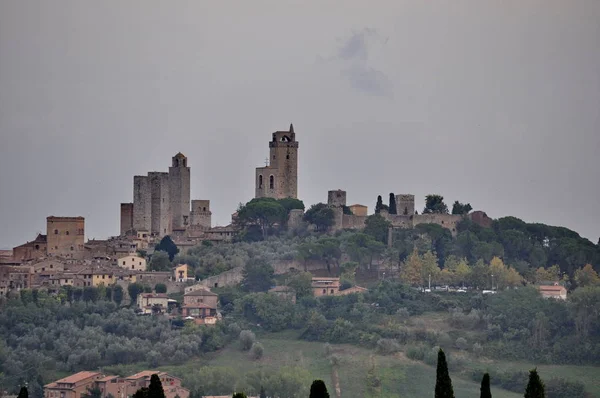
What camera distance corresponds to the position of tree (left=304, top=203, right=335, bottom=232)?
251 ft

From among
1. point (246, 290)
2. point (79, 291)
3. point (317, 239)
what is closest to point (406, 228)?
point (317, 239)

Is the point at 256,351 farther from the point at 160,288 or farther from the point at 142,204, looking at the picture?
the point at 142,204

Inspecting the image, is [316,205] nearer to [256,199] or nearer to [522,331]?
[256,199]

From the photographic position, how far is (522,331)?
65.7m

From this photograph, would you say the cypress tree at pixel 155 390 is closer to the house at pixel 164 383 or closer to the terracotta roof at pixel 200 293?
the house at pixel 164 383

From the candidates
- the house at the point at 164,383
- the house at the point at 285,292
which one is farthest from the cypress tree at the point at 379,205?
the house at the point at 164,383

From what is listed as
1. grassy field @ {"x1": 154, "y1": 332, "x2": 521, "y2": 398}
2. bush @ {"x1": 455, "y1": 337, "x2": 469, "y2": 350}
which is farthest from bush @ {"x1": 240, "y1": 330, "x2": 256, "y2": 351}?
bush @ {"x1": 455, "y1": 337, "x2": 469, "y2": 350}

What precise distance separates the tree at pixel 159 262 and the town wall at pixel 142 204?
151 inches

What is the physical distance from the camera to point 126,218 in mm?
77438

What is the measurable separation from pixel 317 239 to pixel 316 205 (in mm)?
2733

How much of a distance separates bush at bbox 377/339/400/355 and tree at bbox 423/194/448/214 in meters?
14.2

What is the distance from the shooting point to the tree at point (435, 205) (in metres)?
78.0

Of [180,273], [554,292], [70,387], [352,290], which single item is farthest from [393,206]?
[70,387]

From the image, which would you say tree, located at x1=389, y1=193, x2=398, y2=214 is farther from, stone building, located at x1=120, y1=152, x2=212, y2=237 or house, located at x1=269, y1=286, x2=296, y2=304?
house, located at x1=269, y1=286, x2=296, y2=304
